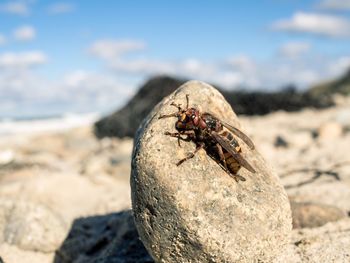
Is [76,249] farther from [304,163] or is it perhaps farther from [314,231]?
[304,163]

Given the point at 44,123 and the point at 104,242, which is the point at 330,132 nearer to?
the point at 104,242

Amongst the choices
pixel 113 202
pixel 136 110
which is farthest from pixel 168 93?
pixel 113 202

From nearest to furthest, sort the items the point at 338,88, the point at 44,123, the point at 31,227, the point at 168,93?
1. the point at 31,227
2. the point at 168,93
3. the point at 338,88
4. the point at 44,123

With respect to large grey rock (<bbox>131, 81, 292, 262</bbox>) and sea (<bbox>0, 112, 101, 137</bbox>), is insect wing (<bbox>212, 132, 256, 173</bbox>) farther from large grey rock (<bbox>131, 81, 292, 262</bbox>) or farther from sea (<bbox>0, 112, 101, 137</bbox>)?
sea (<bbox>0, 112, 101, 137</bbox>)

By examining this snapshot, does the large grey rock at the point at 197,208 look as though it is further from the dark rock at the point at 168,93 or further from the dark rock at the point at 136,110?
the dark rock at the point at 168,93

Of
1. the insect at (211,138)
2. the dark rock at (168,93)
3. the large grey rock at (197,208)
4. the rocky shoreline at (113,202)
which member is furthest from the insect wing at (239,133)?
the dark rock at (168,93)

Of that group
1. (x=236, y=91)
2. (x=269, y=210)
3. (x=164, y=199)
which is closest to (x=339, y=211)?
(x=269, y=210)

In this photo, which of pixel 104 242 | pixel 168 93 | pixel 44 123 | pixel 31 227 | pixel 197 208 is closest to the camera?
pixel 197 208
